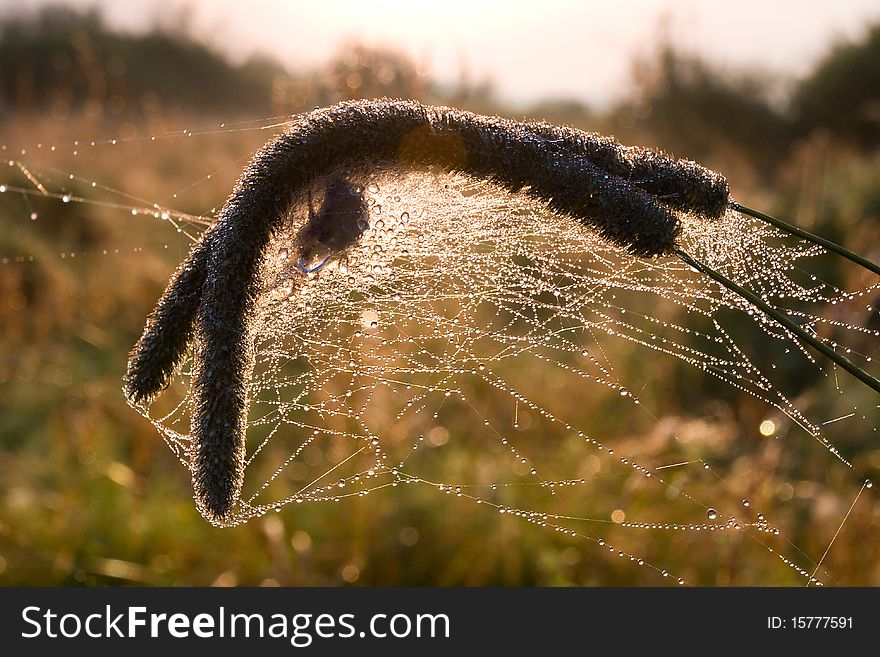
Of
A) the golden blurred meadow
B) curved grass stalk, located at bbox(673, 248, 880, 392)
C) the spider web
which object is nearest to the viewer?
curved grass stalk, located at bbox(673, 248, 880, 392)

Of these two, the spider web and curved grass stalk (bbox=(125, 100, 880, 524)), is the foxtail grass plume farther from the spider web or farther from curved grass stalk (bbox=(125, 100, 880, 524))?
the spider web

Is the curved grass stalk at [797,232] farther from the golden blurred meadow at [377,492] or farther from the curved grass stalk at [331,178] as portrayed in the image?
the golden blurred meadow at [377,492]

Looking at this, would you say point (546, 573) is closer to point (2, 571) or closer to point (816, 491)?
point (816, 491)

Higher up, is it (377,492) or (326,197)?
(377,492)

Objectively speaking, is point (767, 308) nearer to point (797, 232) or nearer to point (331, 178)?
point (797, 232)

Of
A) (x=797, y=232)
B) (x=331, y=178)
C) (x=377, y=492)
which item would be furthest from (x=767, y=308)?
(x=377, y=492)

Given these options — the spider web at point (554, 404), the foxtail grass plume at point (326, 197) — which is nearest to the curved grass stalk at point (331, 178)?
the foxtail grass plume at point (326, 197)

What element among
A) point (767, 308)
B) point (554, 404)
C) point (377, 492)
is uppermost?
point (554, 404)

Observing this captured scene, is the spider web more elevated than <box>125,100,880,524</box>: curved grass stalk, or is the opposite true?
the spider web

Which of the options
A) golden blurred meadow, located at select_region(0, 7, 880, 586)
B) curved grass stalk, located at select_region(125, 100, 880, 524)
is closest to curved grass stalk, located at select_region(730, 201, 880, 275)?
curved grass stalk, located at select_region(125, 100, 880, 524)
